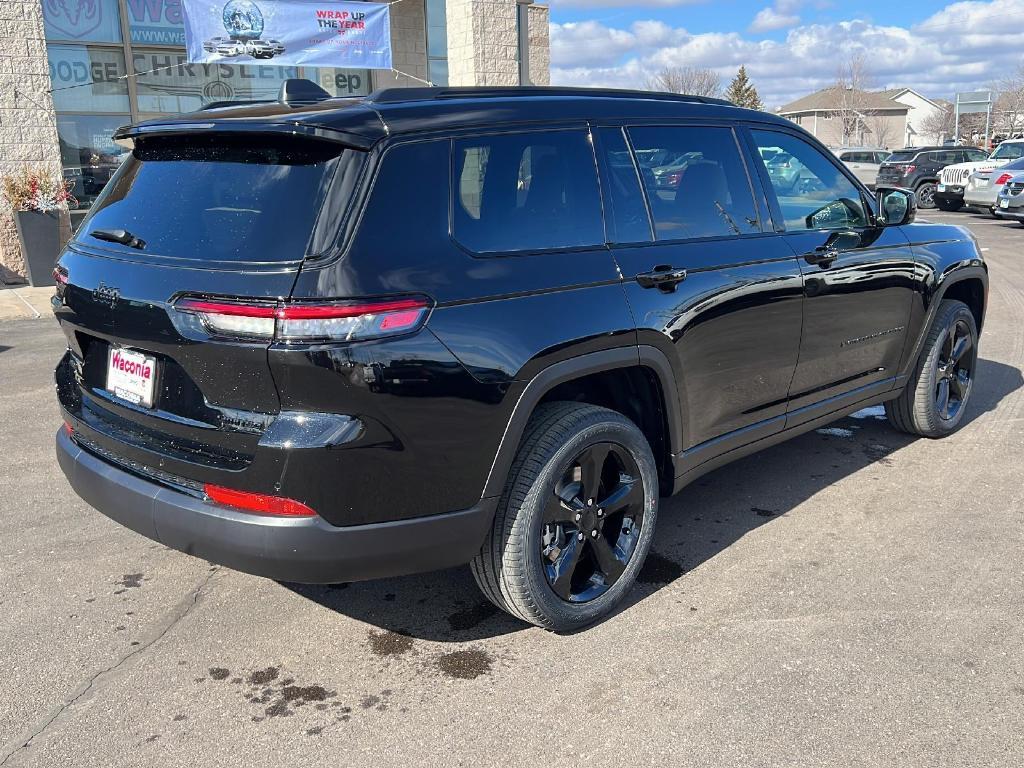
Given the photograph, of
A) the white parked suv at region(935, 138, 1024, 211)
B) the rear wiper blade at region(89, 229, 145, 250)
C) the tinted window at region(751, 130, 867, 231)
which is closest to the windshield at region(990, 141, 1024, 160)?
the white parked suv at region(935, 138, 1024, 211)

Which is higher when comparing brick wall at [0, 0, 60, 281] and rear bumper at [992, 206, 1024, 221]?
brick wall at [0, 0, 60, 281]

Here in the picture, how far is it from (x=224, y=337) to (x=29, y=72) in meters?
11.4

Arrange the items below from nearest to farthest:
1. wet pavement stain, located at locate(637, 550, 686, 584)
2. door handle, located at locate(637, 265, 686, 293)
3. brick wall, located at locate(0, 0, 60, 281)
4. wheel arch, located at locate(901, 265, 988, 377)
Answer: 1. door handle, located at locate(637, 265, 686, 293)
2. wet pavement stain, located at locate(637, 550, 686, 584)
3. wheel arch, located at locate(901, 265, 988, 377)
4. brick wall, located at locate(0, 0, 60, 281)

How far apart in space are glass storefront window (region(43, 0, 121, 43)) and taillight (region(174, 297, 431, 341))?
481 inches

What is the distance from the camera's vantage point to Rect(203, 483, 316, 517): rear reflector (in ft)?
8.77

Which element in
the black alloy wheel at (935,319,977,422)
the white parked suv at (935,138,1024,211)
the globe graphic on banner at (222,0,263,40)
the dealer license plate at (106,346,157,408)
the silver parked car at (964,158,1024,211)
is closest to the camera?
the dealer license plate at (106,346,157,408)

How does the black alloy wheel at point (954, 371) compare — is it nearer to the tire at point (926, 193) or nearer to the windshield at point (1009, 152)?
the windshield at point (1009, 152)

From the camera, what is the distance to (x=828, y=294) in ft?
14.0

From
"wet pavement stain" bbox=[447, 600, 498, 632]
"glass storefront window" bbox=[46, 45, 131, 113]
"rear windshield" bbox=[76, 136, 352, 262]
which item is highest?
"glass storefront window" bbox=[46, 45, 131, 113]

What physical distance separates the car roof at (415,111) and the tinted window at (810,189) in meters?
0.68

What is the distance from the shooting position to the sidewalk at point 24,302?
9953 millimetres

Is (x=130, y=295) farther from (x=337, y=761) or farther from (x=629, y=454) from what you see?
(x=629, y=454)

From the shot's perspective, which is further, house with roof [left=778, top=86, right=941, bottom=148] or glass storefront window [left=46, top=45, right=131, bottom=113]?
house with roof [left=778, top=86, right=941, bottom=148]

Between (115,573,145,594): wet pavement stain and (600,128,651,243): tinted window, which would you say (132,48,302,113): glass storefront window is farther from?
(600,128,651,243): tinted window
